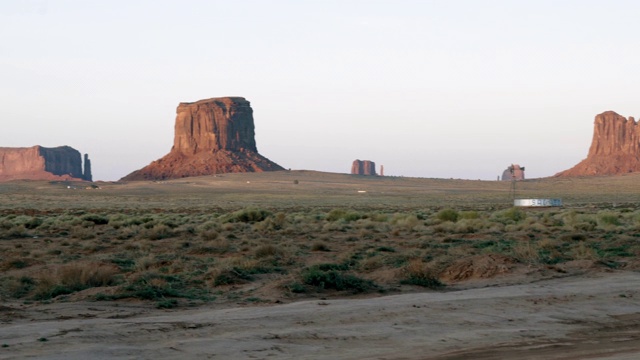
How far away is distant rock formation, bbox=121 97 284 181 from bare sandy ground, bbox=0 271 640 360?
169 m

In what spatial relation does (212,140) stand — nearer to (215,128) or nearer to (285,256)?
(215,128)

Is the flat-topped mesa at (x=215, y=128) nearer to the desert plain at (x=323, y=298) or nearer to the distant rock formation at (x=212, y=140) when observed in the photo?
the distant rock formation at (x=212, y=140)

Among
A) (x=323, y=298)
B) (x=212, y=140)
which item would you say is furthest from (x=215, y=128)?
(x=323, y=298)

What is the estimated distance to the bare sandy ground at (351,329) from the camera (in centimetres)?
1073

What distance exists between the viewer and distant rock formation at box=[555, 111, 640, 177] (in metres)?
193

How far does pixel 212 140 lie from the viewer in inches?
7559

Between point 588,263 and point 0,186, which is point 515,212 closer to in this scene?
point 588,263

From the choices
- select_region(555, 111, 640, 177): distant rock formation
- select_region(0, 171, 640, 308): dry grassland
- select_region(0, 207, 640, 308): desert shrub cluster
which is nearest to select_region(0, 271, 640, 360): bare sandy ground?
select_region(0, 171, 640, 308): dry grassland

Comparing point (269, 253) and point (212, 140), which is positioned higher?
point (212, 140)

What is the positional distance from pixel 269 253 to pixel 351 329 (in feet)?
40.2

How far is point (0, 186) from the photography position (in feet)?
461

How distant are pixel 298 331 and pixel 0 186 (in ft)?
453

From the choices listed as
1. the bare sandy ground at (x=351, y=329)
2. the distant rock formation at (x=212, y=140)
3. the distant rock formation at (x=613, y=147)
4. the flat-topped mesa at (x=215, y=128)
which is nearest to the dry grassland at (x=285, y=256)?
the bare sandy ground at (x=351, y=329)

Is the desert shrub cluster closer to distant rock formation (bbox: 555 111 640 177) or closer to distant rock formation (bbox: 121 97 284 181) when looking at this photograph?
distant rock formation (bbox: 121 97 284 181)
